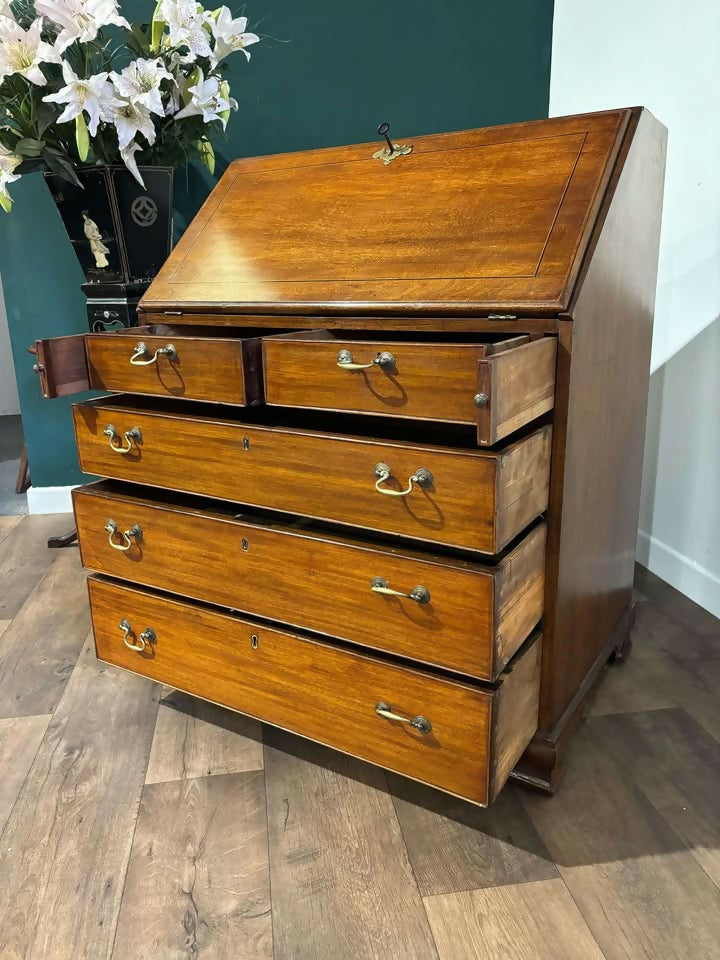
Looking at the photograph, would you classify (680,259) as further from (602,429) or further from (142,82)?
(142,82)

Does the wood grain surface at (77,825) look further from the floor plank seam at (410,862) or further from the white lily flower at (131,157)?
the white lily flower at (131,157)

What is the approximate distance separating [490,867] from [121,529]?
808 mm

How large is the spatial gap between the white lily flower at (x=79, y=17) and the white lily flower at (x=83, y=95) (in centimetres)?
5

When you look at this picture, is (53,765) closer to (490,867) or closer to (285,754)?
(285,754)

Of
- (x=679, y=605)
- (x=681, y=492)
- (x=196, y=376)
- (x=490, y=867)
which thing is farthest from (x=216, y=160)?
(x=490, y=867)

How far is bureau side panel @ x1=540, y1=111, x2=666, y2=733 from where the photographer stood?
1078 mm

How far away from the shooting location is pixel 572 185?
1.09 metres

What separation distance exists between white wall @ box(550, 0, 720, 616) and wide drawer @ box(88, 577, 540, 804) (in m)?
0.88

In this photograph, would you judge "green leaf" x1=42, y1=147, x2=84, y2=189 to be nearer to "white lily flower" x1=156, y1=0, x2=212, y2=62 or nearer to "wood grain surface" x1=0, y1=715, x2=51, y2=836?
"white lily flower" x1=156, y1=0, x2=212, y2=62

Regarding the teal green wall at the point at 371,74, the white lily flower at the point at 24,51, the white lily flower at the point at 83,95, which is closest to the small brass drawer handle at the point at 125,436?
the white lily flower at the point at 83,95

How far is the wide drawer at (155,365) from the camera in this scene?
1.08 metres

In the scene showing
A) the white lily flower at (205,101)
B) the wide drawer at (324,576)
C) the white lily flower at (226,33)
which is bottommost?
the wide drawer at (324,576)

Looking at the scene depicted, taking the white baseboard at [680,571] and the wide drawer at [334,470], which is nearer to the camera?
the wide drawer at [334,470]

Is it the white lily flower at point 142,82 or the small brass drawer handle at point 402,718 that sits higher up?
the white lily flower at point 142,82
